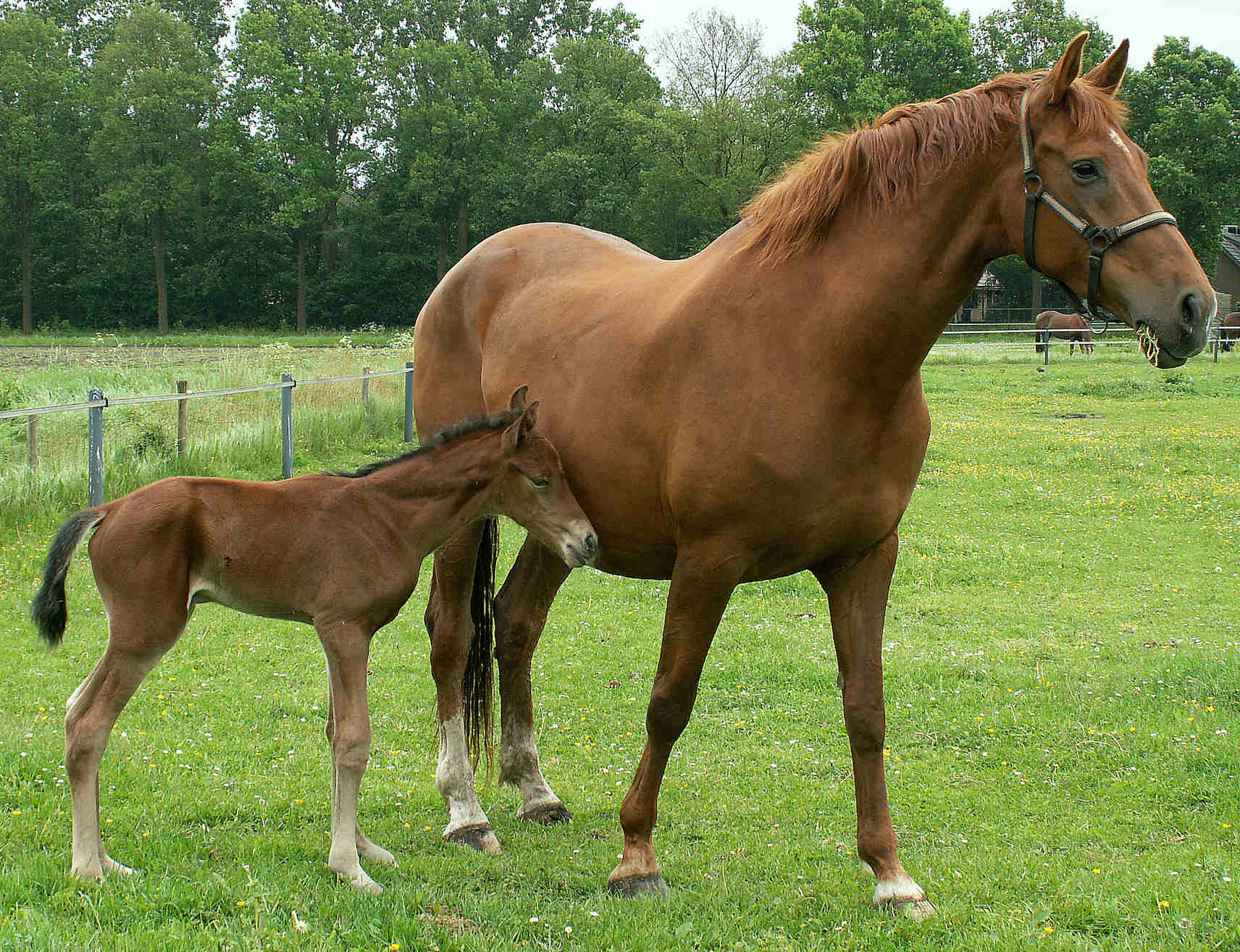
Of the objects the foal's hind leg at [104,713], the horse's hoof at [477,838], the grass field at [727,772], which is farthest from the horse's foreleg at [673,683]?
the foal's hind leg at [104,713]

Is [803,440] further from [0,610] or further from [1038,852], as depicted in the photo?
[0,610]

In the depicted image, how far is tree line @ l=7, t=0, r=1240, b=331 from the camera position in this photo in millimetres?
47750

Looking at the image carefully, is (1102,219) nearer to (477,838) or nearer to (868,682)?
(868,682)

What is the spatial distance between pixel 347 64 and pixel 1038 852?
52.7m

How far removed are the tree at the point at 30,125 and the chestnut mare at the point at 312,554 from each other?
1920 inches

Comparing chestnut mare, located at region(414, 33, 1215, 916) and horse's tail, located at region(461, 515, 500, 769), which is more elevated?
chestnut mare, located at region(414, 33, 1215, 916)

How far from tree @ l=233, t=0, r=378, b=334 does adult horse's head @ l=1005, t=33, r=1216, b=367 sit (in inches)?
1881

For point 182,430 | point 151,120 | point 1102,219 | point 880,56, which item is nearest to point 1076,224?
point 1102,219

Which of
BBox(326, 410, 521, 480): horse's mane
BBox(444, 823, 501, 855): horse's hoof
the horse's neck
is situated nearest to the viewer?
the horse's neck

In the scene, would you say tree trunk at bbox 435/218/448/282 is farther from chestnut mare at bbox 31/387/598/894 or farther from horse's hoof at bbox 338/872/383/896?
horse's hoof at bbox 338/872/383/896

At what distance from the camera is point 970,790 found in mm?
4711

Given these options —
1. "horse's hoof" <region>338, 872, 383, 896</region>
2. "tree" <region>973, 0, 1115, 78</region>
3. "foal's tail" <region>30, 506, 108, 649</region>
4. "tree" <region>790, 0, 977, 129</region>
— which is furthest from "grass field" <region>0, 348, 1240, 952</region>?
"tree" <region>973, 0, 1115, 78</region>

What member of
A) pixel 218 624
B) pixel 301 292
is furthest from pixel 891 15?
pixel 218 624

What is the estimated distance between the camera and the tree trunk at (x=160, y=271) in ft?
157
